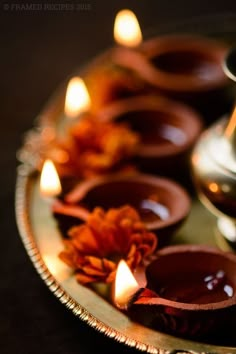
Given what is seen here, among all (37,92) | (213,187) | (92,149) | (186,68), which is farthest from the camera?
(37,92)

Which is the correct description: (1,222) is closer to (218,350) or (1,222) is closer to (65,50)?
(218,350)

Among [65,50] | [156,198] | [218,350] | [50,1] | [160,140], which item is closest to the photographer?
[218,350]

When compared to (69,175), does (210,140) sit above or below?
above

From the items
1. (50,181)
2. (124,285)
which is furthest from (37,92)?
(124,285)

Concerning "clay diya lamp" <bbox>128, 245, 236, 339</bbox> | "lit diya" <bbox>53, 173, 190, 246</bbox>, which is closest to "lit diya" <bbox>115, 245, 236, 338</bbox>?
"clay diya lamp" <bbox>128, 245, 236, 339</bbox>

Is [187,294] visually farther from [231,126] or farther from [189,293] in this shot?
[231,126]

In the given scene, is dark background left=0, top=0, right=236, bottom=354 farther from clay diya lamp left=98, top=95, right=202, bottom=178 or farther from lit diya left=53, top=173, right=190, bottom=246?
clay diya lamp left=98, top=95, right=202, bottom=178

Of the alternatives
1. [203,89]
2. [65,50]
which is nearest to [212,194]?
[203,89]
